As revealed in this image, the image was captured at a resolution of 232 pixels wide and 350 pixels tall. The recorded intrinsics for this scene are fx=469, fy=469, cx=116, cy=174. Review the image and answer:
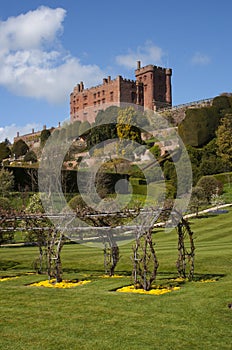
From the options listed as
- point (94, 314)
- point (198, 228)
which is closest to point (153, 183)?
point (198, 228)

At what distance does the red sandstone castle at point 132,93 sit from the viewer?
8319 centimetres

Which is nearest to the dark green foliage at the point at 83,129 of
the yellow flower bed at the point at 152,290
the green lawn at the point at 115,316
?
the green lawn at the point at 115,316

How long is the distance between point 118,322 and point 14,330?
1766 millimetres

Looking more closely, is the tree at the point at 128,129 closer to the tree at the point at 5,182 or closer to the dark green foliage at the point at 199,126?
the dark green foliage at the point at 199,126

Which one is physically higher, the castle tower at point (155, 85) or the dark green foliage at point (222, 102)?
the castle tower at point (155, 85)

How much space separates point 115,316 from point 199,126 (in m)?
46.7

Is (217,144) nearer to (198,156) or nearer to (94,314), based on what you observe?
(198,156)

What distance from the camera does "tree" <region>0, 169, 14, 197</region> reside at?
35781 millimetres

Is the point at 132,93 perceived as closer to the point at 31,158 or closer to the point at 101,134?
the point at 101,134

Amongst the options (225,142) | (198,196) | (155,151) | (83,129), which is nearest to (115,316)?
(198,196)

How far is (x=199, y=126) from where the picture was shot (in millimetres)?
53531

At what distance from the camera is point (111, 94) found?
83.9 m

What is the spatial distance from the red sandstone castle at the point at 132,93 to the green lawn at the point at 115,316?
7028 centimetres

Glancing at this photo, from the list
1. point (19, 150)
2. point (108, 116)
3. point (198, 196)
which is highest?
point (108, 116)
